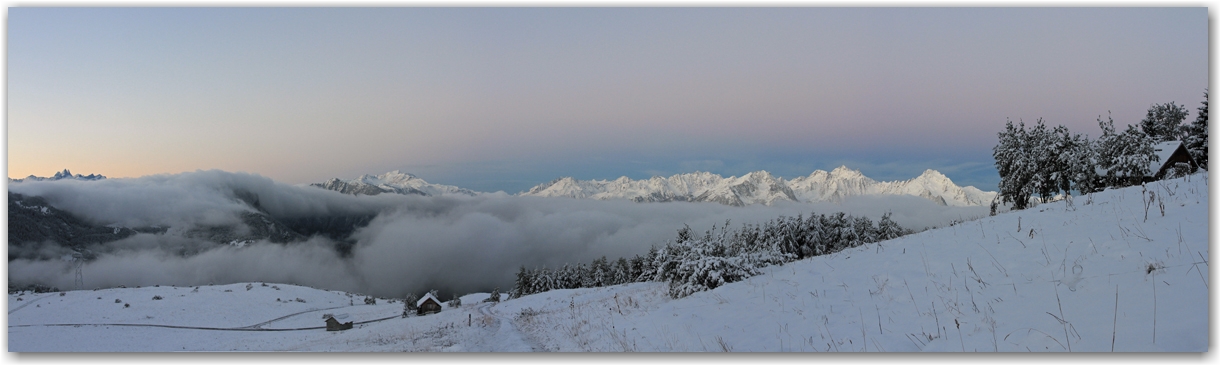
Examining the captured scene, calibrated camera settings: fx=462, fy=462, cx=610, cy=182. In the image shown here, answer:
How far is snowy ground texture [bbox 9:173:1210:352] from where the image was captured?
5.39 m

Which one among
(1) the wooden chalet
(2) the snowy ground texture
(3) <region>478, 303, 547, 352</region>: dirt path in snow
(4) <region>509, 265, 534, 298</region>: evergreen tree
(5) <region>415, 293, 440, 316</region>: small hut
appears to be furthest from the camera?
(4) <region>509, 265, 534, 298</region>: evergreen tree

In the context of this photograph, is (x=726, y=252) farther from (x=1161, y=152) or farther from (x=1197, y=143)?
(x=1197, y=143)

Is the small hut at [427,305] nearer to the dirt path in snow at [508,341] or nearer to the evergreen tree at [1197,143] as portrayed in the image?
the dirt path in snow at [508,341]

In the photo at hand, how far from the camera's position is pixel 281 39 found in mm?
13156

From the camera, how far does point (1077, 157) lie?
107 feet

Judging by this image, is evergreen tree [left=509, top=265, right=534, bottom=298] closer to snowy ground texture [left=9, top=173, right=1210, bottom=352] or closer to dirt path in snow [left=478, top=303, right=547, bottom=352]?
dirt path in snow [left=478, top=303, right=547, bottom=352]

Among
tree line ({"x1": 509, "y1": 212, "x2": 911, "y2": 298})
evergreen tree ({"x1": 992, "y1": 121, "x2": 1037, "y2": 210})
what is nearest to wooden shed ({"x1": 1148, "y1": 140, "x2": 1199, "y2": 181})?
evergreen tree ({"x1": 992, "y1": 121, "x2": 1037, "y2": 210})

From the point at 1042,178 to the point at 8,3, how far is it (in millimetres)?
53417

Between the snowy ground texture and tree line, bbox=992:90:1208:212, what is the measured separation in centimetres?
2181

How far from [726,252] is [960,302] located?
704cm

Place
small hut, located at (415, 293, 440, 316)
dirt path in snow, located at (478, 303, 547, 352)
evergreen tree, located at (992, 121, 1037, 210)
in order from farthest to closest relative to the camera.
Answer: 1. small hut, located at (415, 293, 440, 316)
2. evergreen tree, located at (992, 121, 1037, 210)
3. dirt path in snow, located at (478, 303, 547, 352)

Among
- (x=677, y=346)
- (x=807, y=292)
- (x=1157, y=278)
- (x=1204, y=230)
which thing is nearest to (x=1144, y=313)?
(x=1157, y=278)

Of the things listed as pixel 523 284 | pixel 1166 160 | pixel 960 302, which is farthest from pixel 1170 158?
pixel 523 284

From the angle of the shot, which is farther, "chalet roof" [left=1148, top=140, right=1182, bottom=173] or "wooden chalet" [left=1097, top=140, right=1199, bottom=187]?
"chalet roof" [left=1148, top=140, right=1182, bottom=173]
